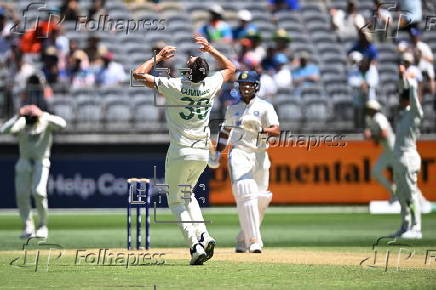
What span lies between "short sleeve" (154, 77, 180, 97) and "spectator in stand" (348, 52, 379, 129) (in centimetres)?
1402

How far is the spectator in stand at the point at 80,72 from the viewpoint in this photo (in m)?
26.1

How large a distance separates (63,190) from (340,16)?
946cm

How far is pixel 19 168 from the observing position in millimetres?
18234

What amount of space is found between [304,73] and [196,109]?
1507cm

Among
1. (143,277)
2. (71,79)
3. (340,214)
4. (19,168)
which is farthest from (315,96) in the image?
(143,277)

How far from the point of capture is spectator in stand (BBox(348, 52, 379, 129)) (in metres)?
26.3

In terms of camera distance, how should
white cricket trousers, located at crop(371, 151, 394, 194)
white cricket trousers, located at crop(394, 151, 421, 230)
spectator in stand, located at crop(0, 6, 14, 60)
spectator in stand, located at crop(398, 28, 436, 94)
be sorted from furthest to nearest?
1. spectator in stand, located at crop(398, 28, 436, 94)
2. spectator in stand, located at crop(0, 6, 14, 60)
3. white cricket trousers, located at crop(371, 151, 394, 194)
4. white cricket trousers, located at crop(394, 151, 421, 230)

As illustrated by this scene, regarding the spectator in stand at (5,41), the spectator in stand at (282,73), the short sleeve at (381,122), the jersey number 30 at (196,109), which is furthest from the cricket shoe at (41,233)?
the spectator in stand at (282,73)

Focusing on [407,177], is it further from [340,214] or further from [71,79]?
[71,79]

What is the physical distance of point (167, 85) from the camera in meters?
12.5

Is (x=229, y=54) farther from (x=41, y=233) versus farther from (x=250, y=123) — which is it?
(x=250, y=123)

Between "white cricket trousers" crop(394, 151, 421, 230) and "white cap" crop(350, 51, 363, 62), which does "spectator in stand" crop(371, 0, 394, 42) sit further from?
"white cricket trousers" crop(394, 151, 421, 230)

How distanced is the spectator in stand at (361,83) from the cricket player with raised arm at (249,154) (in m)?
11.0

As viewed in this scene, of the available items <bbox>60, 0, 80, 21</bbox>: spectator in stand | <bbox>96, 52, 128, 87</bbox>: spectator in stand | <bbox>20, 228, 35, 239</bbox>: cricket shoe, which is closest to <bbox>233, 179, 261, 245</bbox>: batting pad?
<bbox>20, 228, 35, 239</bbox>: cricket shoe
